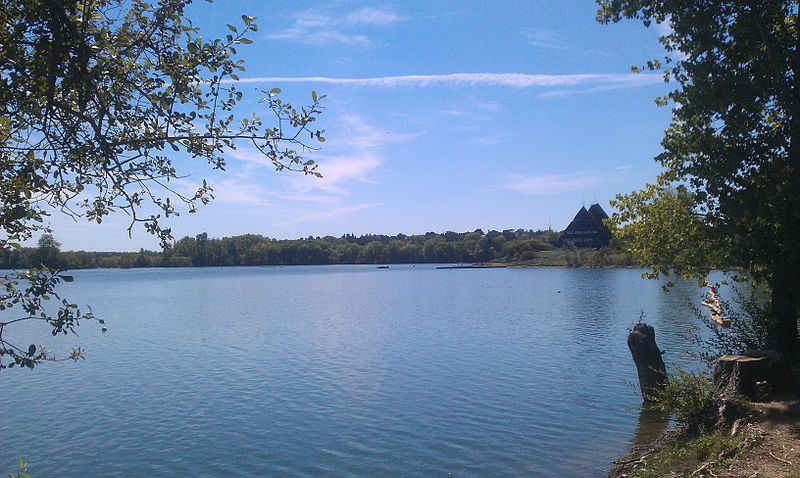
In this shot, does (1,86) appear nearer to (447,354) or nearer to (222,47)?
(222,47)

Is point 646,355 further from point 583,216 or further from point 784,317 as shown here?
point 583,216

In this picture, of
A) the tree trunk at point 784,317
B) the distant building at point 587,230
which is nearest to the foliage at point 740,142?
the tree trunk at point 784,317

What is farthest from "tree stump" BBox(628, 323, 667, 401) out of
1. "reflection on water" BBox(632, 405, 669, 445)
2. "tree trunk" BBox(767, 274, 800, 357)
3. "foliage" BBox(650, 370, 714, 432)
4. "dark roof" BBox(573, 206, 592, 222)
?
"dark roof" BBox(573, 206, 592, 222)

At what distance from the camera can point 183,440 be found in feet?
52.6

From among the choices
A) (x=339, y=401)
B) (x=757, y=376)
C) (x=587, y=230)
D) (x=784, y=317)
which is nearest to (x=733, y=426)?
(x=757, y=376)

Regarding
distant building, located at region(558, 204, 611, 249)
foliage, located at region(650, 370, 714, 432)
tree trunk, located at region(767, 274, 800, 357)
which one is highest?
distant building, located at region(558, 204, 611, 249)

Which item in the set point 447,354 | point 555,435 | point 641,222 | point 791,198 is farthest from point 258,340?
point 791,198

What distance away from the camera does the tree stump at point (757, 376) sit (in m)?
10.7

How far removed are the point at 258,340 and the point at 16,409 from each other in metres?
14.6

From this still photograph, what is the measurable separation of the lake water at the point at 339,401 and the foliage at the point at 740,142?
4525 mm

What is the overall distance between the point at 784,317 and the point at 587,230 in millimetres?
177928

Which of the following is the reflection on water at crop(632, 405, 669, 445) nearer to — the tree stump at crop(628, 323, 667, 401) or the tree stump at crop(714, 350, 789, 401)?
the tree stump at crop(628, 323, 667, 401)

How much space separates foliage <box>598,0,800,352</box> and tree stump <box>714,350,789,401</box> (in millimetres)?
1757

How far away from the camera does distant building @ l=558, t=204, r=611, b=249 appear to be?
177250 millimetres
